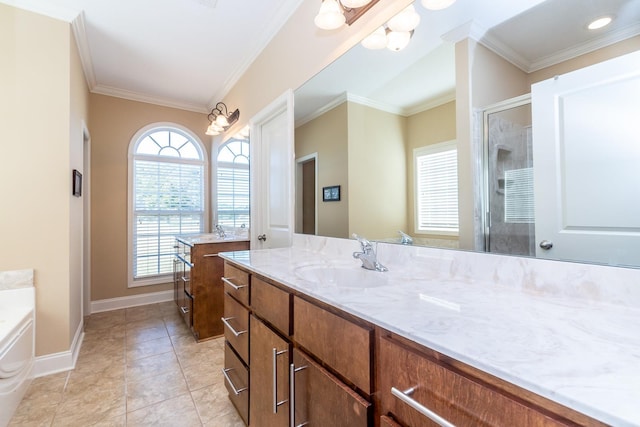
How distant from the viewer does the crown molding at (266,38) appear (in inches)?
84.7

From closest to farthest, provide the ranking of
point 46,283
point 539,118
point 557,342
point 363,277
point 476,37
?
1. point 557,342
2. point 539,118
3. point 476,37
4. point 363,277
5. point 46,283

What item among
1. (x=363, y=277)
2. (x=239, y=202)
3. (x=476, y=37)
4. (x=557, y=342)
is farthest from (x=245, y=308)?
(x=239, y=202)

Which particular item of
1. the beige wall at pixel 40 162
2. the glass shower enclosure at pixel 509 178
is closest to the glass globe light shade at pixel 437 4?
the glass shower enclosure at pixel 509 178

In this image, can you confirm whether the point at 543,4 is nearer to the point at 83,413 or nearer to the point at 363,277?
the point at 363,277

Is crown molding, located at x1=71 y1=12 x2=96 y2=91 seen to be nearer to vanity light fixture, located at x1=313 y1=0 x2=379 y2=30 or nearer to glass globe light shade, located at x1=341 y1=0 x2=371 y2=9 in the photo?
vanity light fixture, located at x1=313 y1=0 x2=379 y2=30

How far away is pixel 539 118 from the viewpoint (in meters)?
0.93

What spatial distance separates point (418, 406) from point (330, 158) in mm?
1508

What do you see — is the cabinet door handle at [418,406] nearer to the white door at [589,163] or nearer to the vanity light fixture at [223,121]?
the white door at [589,163]

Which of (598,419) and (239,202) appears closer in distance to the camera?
(598,419)

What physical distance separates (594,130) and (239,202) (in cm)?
316

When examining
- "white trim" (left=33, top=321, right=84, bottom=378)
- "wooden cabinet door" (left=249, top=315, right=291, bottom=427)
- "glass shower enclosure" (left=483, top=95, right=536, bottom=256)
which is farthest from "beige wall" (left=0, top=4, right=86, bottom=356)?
"glass shower enclosure" (left=483, top=95, right=536, bottom=256)

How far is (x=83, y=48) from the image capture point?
265 centimetres

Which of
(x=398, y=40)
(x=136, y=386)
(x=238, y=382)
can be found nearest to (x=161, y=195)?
(x=136, y=386)

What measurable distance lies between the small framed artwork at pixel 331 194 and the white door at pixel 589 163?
1051 millimetres
